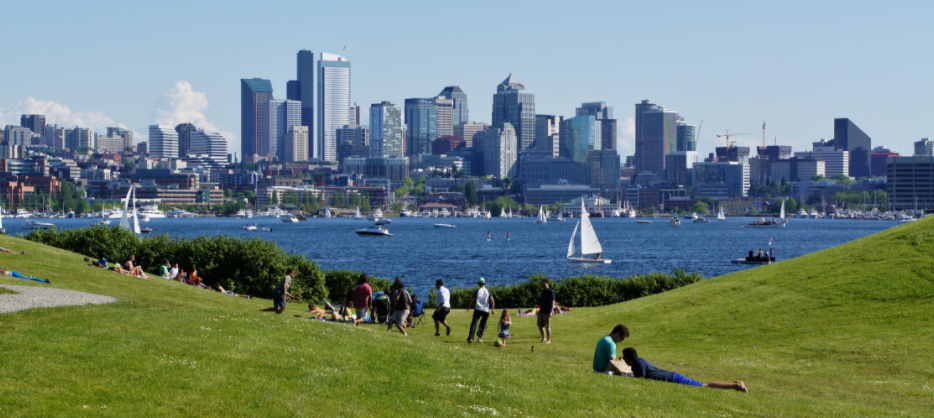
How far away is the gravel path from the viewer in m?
21.1

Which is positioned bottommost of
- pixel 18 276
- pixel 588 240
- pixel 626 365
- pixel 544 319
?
pixel 588 240

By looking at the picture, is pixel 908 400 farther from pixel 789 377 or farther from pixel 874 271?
pixel 874 271

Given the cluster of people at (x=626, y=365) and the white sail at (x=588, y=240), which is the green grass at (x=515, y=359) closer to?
the cluster of people at (x=626, y=365)

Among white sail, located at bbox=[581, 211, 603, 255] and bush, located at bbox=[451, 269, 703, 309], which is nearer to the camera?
bush, located at bbox=[451, 269, 703, 309]

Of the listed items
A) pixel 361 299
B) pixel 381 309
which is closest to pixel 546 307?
pixel 381 309

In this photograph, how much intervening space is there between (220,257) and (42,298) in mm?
21353

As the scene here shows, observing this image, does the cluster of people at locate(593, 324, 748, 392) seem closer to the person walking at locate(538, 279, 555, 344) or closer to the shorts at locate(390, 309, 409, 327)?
the person walking at locate(538, 279, 555, 344)

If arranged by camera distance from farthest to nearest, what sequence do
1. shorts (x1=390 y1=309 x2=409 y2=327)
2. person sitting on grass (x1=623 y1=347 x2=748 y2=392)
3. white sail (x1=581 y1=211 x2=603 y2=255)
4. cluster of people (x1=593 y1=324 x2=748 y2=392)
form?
1. white sail (x1=581 y1=211 x2=603 y2=255)
2. shorts (x1=390 y1=309 x2=409 y2=327)
3. cluster of people (x1=593 y1=324 x2=748 y2=392)
4. person sitting on grass (x1=623 y1=347 x2=748 y2=392)

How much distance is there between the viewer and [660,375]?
58.2 ft

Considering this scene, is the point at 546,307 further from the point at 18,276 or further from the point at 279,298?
the point at 18,276

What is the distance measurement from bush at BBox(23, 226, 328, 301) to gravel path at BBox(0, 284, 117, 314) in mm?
15508

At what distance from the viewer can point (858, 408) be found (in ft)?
52.9

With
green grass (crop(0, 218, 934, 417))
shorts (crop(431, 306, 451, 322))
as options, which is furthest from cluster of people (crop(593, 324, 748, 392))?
shorts (crop(431, 306, 451, 322))

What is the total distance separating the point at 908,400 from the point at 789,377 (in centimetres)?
307
